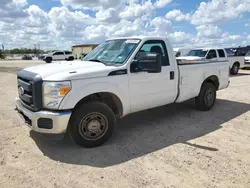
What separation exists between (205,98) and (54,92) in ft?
14.1

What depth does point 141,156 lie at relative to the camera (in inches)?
152

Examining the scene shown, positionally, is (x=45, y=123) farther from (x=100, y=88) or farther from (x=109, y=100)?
(x=109, y=100)

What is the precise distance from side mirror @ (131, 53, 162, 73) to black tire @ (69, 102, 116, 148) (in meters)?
0.97

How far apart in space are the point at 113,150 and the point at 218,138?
6.82 ft

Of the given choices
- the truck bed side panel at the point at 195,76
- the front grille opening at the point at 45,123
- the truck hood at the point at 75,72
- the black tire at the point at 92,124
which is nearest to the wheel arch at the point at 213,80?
the truck bed side panel at the point at 195,76

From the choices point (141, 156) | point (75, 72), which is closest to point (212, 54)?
point (141, 156)

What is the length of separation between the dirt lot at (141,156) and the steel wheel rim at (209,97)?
32.8 inches

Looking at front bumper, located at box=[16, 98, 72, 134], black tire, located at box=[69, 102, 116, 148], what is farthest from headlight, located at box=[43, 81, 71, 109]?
black tire, located at box=[69, 102, 116, 148]

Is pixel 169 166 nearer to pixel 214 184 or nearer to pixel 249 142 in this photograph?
pixel 214 184

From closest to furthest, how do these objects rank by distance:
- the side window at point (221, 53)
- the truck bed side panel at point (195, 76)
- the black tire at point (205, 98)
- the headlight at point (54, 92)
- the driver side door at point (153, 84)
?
the headlight at point (54, 92) → the driver side door at point (153, 84) → the truck bed side panel at point (195, 76) → the black tire at point (205, 98) → the side window at point (221, 53)

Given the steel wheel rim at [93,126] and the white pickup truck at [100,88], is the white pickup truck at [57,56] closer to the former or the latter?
the white pickup truck at [100,88]

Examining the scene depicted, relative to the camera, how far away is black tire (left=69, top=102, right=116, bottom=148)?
3934mm

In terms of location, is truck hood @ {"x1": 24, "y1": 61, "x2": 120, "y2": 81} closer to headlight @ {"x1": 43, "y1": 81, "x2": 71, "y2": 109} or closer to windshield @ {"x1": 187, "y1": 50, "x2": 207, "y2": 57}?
headlight @ {"x1": 43, "y1": 81, "x2": 71, "y2": 109}

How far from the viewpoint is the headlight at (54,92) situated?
3643 mm
